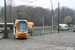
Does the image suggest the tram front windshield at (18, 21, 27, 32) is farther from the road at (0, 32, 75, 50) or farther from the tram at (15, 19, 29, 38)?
the road at (0, 32, 75, 50)

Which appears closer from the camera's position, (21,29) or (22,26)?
(21,29)

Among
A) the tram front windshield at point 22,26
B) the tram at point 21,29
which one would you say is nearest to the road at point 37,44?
the tram at point 21,29

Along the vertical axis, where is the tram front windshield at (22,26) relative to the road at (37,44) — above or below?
above

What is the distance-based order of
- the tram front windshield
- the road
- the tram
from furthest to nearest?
the tram front windshield, the tram, the road

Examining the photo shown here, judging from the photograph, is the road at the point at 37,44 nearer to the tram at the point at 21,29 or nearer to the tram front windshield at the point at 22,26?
the tram at the point at 21,29

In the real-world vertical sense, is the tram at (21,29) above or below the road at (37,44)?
above

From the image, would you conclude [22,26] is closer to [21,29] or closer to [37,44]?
[21,29]

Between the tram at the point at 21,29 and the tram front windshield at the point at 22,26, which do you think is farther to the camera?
the tram front windshield at the point at 22,26

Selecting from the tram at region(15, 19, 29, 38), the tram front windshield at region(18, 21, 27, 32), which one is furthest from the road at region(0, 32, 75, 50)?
the tram front windshield at region(18, 21, 27, 32)

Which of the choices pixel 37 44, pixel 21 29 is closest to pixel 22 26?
pixel 21 29

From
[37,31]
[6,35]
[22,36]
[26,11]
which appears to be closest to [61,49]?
[22,36]

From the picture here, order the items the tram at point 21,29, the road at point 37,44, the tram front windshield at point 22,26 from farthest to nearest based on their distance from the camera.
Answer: the tram front windshield at point 22,26 → the tram at point 21,29 → the road at point 37,44

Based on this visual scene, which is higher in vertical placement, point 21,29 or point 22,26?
point 22,26

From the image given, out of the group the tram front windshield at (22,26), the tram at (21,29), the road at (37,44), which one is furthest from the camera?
the tram front windshield at (22,26)
